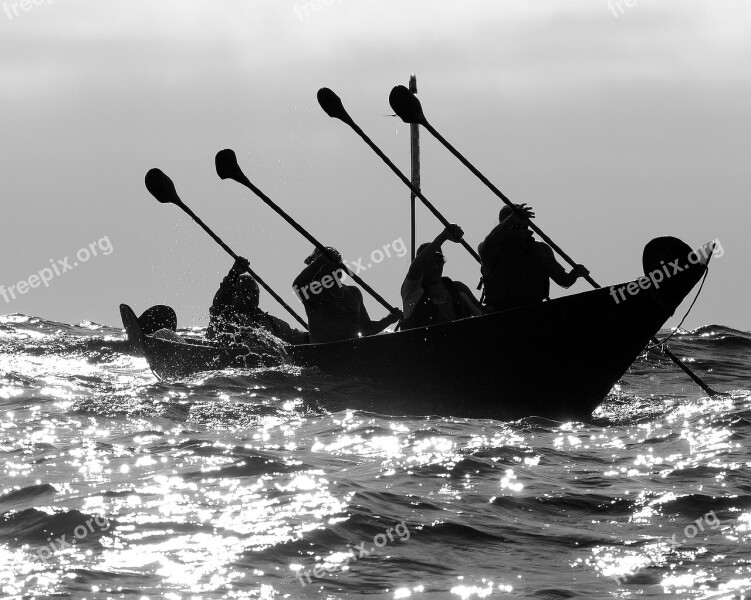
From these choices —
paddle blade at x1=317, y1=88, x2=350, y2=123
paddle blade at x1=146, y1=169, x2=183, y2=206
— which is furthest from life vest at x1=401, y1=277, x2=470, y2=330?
paddle blade at x1=146, y1=169, x2=183, y2=206

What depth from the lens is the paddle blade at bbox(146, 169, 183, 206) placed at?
13648mm

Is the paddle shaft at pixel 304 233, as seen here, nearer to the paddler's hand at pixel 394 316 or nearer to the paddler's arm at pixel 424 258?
the paddler's hand at pixel 394 316

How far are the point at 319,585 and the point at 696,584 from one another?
55.7 inches

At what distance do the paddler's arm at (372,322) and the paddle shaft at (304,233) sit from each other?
8 centimetres

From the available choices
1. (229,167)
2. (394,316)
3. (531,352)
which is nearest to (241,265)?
(229,167)

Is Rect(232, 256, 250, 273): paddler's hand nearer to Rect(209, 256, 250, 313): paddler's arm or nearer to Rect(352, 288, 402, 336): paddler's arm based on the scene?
Rect(209, 256, 250, 313): paddler's arm

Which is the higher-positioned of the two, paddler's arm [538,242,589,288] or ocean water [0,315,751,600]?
paddler's arm [538,242,589,288]

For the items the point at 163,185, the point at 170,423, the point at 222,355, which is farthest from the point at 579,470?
the point at 163,185

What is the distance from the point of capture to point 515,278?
9.66 m

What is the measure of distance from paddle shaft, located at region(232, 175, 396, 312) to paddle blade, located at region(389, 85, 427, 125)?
1.50m

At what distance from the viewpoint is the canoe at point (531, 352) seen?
8.77 metres

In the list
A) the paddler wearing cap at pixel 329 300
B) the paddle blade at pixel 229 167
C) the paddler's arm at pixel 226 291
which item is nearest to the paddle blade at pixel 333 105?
the paddle blade at pixel 229 167

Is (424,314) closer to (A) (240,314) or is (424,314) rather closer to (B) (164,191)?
(A) (240,314)

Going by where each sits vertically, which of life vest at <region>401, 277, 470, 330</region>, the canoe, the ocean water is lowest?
the ocean water
